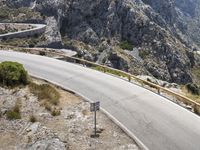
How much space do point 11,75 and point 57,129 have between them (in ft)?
26.3

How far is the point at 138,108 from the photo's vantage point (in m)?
24.3

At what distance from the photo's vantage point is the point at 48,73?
1377 inches

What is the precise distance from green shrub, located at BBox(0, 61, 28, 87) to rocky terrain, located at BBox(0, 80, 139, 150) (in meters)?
2.03

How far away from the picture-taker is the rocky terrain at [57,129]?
19312 millimetres

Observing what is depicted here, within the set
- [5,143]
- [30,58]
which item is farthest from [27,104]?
[30,58]

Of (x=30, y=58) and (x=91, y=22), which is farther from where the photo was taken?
(x=91, y=22)

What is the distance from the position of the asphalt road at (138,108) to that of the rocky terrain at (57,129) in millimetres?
1156

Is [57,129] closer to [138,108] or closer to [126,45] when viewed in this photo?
[138,108]

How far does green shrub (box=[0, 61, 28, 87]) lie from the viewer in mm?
27484

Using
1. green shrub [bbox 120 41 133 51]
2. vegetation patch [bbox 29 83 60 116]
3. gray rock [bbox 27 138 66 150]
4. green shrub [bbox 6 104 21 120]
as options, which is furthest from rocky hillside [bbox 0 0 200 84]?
gray rock [bbox 27 138 66 150]

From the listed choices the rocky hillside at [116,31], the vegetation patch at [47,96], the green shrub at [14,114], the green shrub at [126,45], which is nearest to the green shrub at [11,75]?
the vegetation patch at [47,96]

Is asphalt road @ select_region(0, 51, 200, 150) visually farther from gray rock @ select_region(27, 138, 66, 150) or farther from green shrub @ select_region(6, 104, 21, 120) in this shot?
green shrub @ select_region(6, 104, 21, 120)

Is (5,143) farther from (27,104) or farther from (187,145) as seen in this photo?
(187,145)

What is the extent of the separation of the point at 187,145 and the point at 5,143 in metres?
9.06
